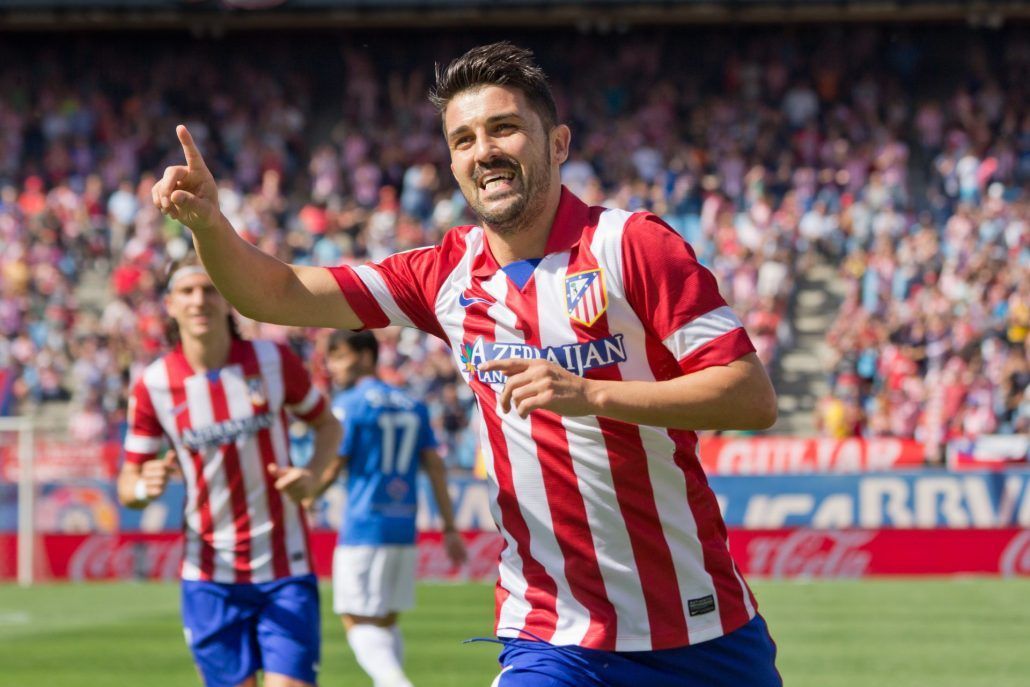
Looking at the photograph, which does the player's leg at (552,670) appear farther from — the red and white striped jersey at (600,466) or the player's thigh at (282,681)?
the player's thigh at (282,681)

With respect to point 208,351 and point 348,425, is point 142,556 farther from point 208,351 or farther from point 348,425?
point 208,351

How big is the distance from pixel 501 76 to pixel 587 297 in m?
0.66

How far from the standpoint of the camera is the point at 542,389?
3541 millimetres

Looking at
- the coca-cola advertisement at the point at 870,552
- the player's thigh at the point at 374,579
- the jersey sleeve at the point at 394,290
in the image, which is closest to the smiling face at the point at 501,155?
the jersey sleeve at the point at 394,290

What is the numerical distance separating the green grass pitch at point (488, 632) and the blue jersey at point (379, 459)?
1.51 m

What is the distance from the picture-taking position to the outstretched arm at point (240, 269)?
415cm

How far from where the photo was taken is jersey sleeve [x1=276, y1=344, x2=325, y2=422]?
6.77 metres

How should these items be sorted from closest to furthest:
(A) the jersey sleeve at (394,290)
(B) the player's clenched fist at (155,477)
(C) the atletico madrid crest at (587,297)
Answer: (C) the atletico madrid crest at (587,297), (A) the jersey sleeve at (394,290), (B) the player's clenched fist at (155,477)

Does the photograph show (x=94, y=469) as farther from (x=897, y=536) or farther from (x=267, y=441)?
(x=267, y=441)

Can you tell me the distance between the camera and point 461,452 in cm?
2078

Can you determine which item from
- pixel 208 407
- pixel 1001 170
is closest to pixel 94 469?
pixel 208 407

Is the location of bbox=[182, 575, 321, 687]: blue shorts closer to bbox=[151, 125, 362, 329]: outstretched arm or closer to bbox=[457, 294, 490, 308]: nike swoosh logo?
bbox=[151, 125, 362, 329]: outstretched arm

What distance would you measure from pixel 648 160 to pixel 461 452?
812 cm

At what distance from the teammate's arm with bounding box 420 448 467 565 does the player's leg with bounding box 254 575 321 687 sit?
9.87 ft
